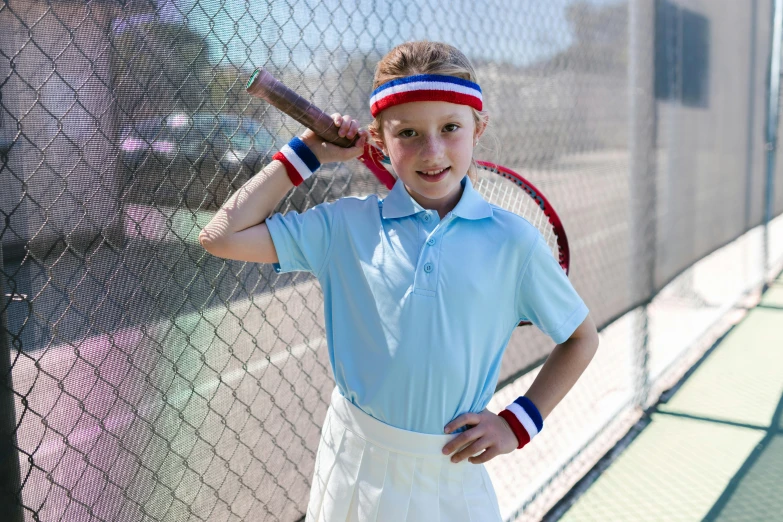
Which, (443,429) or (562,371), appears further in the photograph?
(562,371)

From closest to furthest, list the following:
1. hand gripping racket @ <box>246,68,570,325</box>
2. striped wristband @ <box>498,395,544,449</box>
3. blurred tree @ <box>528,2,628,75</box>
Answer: hand gripping racket @ <box>246,68,570,325</box>
striped wristband @ <box>498,395,544,449</box>
blurred tree @ <box>528,2,628,75</box>

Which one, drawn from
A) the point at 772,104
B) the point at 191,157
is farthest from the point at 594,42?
the point at 772,104

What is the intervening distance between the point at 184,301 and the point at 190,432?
0.32 metres

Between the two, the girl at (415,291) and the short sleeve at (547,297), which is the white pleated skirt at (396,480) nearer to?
the girl at (415,291)

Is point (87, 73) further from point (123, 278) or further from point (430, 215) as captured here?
point (430, 215)

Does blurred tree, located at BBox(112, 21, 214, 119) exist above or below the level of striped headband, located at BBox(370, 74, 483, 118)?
above

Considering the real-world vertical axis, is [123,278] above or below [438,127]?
below

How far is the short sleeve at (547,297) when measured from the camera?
1528 mm

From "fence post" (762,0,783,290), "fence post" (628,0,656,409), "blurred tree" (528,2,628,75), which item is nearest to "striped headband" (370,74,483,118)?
"blurred tree" (528,2,628,75)

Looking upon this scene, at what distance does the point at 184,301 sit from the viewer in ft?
5.54

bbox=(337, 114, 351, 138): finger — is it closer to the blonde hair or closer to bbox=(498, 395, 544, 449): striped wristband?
the blonde hair

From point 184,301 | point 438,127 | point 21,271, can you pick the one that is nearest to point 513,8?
point 438,127

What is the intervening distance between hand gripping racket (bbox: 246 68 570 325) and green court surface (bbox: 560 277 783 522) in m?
1.36

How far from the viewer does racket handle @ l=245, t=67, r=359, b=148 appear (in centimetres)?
142
